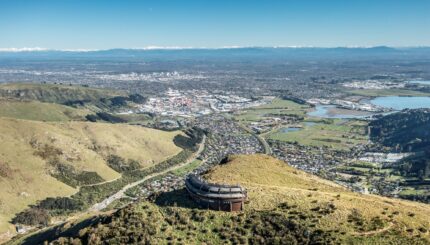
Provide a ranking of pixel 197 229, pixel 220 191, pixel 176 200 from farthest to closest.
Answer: pixel 176 200, pixel 220 191, pixel 197 229

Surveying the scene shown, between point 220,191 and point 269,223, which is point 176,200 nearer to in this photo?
point 220,191

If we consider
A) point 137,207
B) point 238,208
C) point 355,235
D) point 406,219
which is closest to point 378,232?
point 355,235

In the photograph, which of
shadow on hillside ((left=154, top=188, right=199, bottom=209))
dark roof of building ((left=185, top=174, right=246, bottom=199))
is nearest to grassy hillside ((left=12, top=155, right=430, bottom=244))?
shadow on hillside ((left=154, top=188, right=199, bottom=209))

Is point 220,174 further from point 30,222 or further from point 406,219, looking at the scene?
point 30,222

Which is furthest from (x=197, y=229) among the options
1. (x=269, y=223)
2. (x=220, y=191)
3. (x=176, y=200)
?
(x=269, y=223)

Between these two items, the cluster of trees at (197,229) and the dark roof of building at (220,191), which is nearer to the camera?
the cluster of trees at (197,229)

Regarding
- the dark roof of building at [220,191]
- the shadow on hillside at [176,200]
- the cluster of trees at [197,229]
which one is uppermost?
the dark roof of building at [220,191]

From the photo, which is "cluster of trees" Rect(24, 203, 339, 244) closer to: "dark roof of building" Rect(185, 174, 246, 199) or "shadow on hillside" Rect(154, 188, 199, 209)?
"shadow on hillside" Rect(154, 188, 199, 209)

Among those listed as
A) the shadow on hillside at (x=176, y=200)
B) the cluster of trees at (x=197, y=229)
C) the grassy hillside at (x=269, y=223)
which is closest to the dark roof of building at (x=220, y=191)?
the shadow on hillside at (x=176, y=200)

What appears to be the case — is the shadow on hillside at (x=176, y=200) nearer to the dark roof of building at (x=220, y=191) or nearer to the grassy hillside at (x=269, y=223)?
the grassy hillside at (x=269, y=223)
